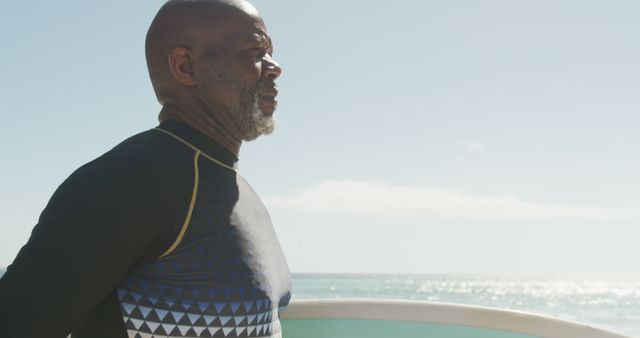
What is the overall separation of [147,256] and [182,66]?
457 mm

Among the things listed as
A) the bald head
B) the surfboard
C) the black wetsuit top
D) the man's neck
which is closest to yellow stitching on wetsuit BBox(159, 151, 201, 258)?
the black wetsuit top

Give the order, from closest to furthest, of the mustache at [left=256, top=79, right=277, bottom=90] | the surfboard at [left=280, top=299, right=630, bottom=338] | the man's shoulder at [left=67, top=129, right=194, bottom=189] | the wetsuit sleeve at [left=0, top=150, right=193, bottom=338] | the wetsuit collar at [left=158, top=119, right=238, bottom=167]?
1. the wetsuit sleeve at [left=0, top=150, right=193, bottom=338]
2. the man's shoulder at [left=67, top=129, right=194, bottom=189]
3. the wetsuit collar at [left=158, top=119, right=238, bottom=167]
4. the mustache at [left=256, top=79, right=277, bottom=90]
5. the surfboard at [left=280, top=299, right=630, bottom=338]

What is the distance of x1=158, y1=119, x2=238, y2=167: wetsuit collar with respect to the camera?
150 centimetres

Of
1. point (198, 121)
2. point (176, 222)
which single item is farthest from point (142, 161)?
point (198, 121)

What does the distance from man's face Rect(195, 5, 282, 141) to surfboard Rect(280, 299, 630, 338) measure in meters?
1.20

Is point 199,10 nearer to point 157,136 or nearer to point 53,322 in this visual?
point 157,136

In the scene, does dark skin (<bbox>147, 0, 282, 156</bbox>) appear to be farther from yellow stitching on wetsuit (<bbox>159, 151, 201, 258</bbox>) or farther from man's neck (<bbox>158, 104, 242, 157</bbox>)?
yellow stitching on wetsuit (<bbox>159, 151, 201, 258</bbox>)

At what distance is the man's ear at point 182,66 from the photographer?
5.10 ft

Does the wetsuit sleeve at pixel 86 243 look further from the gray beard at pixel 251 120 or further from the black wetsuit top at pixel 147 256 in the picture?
the gray beard at pixel 251 120

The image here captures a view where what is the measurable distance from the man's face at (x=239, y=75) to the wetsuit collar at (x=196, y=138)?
0.22 ft

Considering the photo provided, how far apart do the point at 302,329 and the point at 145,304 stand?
4.83 feet

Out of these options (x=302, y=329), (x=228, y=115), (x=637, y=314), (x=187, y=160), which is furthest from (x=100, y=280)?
(x=637, y=314)

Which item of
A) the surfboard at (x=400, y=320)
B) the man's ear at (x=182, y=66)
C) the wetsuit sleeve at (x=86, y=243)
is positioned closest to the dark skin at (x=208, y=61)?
the man's ear at (x=182, y=66)

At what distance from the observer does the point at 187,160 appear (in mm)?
1415
